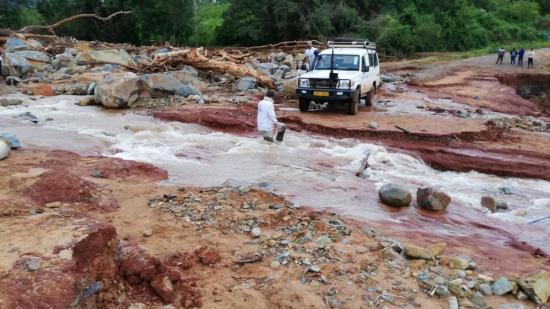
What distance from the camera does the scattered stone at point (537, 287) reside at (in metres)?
5.67

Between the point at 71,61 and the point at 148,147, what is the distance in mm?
13189

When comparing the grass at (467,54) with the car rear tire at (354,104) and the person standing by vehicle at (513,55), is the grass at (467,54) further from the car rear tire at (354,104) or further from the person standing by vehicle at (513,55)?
the car rear tire at (354,104)

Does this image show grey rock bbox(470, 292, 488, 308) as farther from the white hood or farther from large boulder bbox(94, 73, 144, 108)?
large boulder bbox(94, 73, 144, 108)

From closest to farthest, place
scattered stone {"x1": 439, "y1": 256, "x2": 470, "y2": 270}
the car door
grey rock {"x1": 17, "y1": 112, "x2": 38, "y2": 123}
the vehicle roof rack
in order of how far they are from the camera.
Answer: scattered stone {"x1": 439, "y1": 256, "x2": 470, "y2": 270} < grey rock {"x1": 17, "y1": 112, "x2": 38, "y2": 123} < the car door < the vehicle roof rack

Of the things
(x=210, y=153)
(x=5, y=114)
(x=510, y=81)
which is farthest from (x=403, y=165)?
(x=510, y=81)

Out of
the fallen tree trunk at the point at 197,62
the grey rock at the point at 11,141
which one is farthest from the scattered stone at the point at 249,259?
the fallen tree trunk at the point at 197,62

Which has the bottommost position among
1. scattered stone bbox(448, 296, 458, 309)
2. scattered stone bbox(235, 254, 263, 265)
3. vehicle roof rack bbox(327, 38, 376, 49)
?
scattered stone bbox(448, 296, 458, 309)

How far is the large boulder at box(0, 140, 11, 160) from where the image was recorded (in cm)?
966

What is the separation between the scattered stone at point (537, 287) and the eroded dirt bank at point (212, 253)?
19 centimetres

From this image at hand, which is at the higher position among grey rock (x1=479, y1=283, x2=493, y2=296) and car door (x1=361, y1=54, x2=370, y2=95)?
car door (x1=361, y1=54, x2=370, y2=95)

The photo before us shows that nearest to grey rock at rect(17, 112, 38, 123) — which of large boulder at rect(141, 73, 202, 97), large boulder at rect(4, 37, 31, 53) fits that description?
large boulder at rect(141, 73, 202, 97)

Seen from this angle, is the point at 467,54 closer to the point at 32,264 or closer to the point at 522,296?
the point at 522,296

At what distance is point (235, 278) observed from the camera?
570 centimetres

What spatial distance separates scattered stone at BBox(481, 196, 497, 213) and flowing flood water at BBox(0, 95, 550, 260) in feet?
0.45
